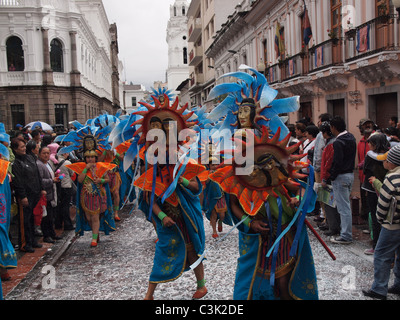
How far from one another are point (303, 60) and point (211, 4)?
22.1 m

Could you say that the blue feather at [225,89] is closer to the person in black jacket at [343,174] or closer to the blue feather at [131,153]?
the blue feather at [131,153]

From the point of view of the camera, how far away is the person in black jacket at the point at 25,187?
659 cm

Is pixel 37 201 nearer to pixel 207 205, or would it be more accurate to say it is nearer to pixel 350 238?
pixel 207 205

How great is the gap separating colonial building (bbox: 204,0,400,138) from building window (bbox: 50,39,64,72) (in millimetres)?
16227

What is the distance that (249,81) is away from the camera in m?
4.36

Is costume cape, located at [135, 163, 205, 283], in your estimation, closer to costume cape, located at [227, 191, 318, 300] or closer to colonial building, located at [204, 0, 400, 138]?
costume cape, located at [227, 191, 318, 300]

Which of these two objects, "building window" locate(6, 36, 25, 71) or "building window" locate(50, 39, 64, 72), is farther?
"building window" locate(50, 39, 64, 72)

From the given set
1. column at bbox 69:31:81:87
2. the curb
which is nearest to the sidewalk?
the curb

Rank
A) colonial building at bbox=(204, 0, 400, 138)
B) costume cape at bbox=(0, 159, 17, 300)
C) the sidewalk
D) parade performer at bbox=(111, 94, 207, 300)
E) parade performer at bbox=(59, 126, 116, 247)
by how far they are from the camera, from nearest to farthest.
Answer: parade performer at bbox=(111, 94, 207, 300) < costume cape at bbox=(0, 159, 17, 300) < the sidewalk < parade performer at bbox=(59, 126, 116, 247) < colonial building at bbox=(204, 0, 400, 138)

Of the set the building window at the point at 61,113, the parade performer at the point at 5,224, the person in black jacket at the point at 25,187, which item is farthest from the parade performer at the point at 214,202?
the building window at the point at 61,113

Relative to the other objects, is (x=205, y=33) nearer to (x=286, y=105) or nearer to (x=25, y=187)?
(x=25, y=187)

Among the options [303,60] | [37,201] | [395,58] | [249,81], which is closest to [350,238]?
[249,81]

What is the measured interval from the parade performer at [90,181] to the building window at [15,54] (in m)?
26.6

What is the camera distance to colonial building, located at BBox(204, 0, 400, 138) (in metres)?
11.9
